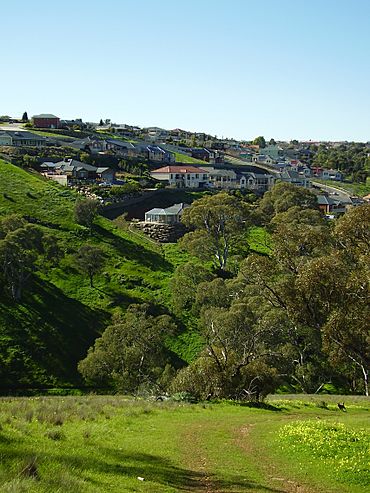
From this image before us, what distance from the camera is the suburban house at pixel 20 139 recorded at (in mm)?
117312

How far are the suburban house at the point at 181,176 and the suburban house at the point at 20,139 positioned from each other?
2727cm

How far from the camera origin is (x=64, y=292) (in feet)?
185

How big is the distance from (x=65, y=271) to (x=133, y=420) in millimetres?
42393

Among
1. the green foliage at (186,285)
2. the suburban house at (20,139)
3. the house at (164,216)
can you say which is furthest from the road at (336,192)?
the green foliage at (186,285)

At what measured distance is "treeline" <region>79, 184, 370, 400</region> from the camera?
96.0 ft

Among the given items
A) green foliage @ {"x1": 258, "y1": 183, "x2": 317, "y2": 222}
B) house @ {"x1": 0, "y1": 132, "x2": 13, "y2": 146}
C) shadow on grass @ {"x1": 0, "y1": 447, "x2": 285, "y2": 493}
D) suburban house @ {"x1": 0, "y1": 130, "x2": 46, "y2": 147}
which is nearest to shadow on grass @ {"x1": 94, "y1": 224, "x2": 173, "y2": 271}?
green foliage @ {"x1": 258, "y1": 183, "x2": 317, "y2": 222}

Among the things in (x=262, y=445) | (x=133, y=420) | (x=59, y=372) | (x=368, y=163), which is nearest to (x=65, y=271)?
(x=59, y=372)

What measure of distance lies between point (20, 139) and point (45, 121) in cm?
3731

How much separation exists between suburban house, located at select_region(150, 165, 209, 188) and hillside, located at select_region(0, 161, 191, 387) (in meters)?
29.5

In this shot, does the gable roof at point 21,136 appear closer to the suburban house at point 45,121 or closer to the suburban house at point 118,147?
the suburban house at point 118,147

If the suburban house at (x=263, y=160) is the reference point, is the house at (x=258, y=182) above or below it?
below

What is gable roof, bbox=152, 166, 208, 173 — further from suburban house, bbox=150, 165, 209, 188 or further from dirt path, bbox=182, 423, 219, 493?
dirt path, bbox=182, 423, 219, 493

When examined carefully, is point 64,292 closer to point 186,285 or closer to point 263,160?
point 186,285

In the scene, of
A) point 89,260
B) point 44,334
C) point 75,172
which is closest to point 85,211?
point 89,260
